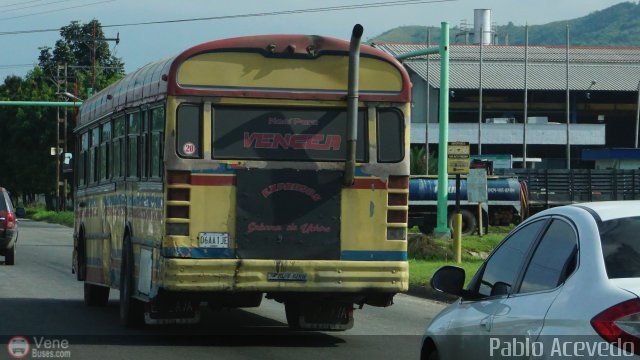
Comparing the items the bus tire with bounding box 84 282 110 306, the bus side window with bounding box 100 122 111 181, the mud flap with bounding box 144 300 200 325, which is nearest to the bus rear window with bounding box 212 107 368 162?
the mud flap with bounding box 144 300 200 325

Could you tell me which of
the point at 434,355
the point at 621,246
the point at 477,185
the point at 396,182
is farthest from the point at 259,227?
the point at 477,185

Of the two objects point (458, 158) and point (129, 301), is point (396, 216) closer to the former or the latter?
point (129, 301)

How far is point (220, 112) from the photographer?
13.3 meters

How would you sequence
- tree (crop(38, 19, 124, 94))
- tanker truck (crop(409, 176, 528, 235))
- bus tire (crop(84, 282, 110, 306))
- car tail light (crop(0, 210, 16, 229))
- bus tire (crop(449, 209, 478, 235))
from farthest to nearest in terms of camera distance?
tree (crop(38, 19, 124, 94))
tanker truck (crop(409, 176, 528, 235))
bus tire (crop(449, 209, 478, 235))
car tail light (crop(0, 210, 16, 229))
bus tire (crop(84, 282, 110, 306))

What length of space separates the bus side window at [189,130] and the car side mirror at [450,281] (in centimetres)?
610

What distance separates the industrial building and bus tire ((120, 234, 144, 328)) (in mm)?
72918

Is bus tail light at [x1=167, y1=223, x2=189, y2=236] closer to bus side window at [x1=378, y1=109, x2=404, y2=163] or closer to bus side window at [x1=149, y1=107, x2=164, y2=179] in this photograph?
bus side window at [x1=149, y1=107, x2=164, y2=179]

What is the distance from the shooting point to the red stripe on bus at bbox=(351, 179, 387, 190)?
13.5 metres

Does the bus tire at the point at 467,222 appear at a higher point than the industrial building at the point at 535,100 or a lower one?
lower

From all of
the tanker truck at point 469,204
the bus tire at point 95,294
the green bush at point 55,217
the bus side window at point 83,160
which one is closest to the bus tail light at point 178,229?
the bus tire at point 95,294

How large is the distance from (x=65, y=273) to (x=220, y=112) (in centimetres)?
1354

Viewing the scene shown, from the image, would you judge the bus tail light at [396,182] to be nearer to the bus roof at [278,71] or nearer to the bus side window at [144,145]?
the bus roof at [278,71]

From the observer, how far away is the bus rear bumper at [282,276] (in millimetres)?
12906

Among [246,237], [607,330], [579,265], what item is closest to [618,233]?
[579,265]
